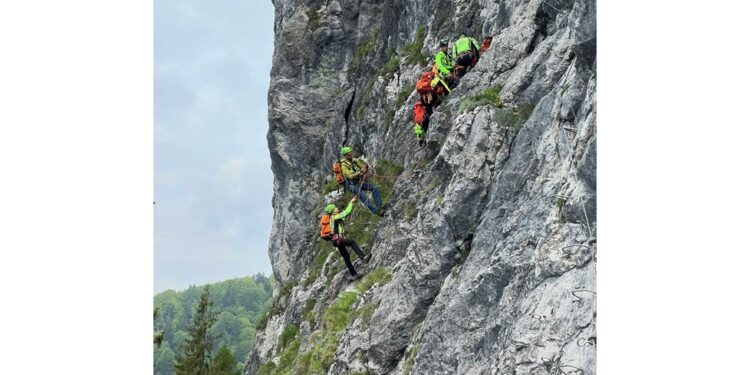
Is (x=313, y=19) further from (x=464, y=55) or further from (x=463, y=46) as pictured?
(x=464, y=55)

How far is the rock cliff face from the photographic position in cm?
1086

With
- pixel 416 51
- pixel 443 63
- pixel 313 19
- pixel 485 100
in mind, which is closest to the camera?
pixel 485 100

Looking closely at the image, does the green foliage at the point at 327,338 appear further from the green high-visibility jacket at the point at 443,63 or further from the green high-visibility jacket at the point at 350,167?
the green high-visibility jacket at the point at 443,63

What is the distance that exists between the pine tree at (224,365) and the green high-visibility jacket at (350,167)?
1107 inches

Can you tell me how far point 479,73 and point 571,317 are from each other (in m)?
9.63

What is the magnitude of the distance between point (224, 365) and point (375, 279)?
33.3 meters

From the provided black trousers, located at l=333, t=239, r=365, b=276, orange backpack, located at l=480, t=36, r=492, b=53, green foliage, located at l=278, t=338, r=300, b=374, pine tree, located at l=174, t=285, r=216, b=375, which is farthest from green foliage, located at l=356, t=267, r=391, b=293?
pine tree, located at l=174, t=285, r=216, b=375

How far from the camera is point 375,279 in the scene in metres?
19.0

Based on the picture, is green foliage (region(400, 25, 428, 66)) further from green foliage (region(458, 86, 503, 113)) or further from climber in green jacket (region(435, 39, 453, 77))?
green foliage (region(458, 86, 503, 113))

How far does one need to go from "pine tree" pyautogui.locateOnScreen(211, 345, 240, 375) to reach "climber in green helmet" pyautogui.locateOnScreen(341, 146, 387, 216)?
27.9m

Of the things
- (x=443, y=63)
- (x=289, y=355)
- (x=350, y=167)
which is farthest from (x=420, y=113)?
(x=289, y=355)
